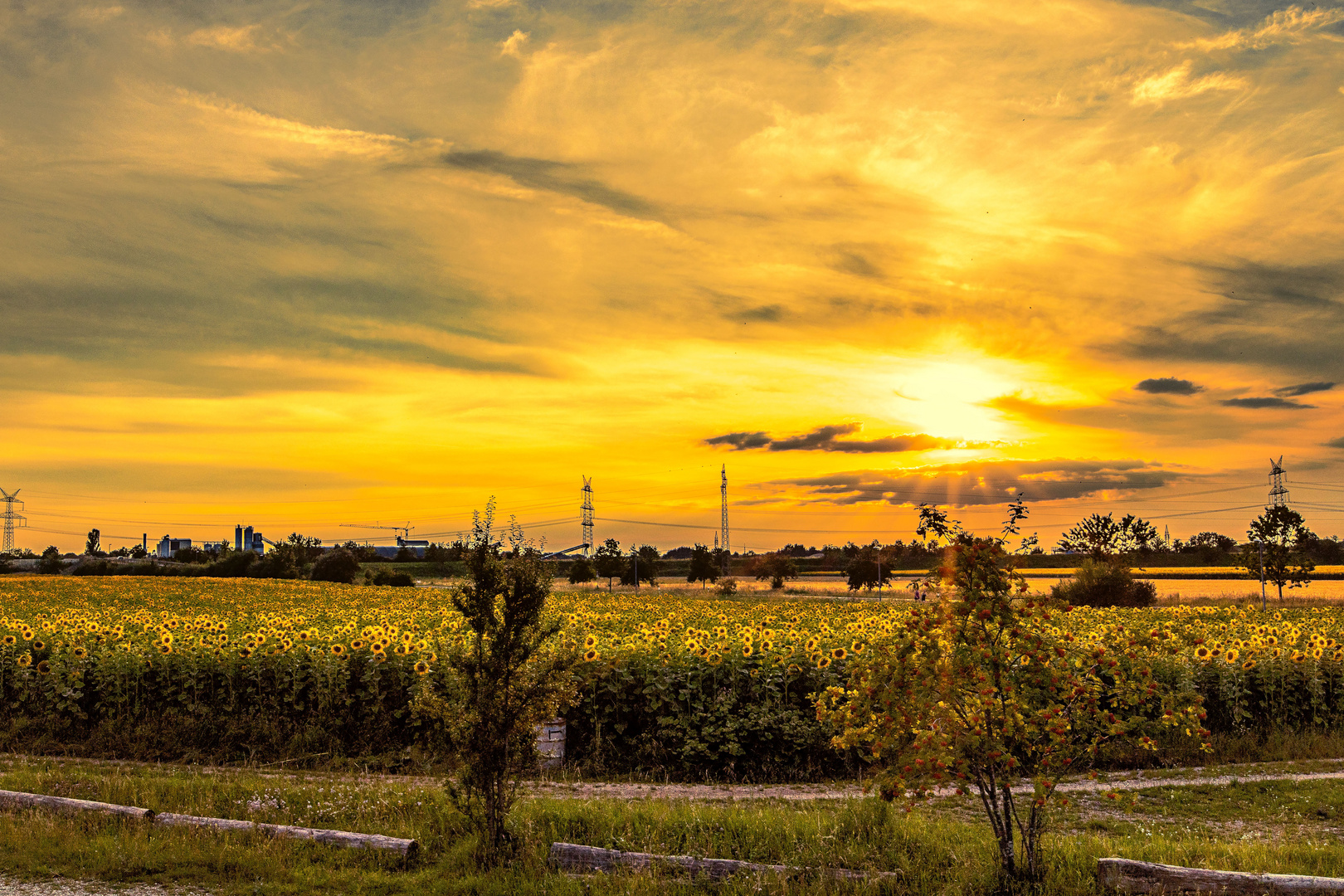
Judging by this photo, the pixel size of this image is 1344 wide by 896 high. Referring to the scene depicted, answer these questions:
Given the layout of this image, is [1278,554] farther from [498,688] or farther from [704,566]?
[498,688]

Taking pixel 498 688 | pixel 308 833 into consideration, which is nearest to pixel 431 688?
pixel 308 833

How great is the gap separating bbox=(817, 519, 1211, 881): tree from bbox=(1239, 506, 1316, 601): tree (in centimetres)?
5141

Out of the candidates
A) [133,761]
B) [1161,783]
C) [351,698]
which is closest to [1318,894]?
[1161,783]

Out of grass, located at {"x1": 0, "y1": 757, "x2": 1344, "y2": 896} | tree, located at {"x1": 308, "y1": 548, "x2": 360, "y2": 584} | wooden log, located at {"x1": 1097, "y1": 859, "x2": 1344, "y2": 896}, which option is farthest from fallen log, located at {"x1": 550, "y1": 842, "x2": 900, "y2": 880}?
tree, located at {"x1": 308, "y1": 548, "x2": 360, "y2": 584}

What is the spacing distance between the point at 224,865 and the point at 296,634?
834 cm

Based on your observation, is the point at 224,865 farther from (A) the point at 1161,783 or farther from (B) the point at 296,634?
(A) the point at 1161,783

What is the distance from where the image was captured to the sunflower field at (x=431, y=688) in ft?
42.5

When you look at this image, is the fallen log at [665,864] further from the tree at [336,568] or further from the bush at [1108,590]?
the tree at [336,568]

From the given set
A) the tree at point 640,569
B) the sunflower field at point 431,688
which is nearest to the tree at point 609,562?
the tree at point 640,569

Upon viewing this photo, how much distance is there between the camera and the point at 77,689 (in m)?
15.5

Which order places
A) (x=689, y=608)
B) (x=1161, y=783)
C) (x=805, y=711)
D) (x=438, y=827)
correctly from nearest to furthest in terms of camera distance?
(x=438, y=827) < (x=1161, y=783) < (x=805, y=711) < (x=689, y=608)

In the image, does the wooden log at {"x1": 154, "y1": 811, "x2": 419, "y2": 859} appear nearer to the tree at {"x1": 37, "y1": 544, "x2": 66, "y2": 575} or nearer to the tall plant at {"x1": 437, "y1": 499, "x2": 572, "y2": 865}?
the tall plant at {"x1": 437, "y1": 499, "x2": 572, "y2": 865}

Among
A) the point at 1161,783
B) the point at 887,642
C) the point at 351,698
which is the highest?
the point at 887,642

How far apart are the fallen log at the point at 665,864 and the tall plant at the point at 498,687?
582mm
